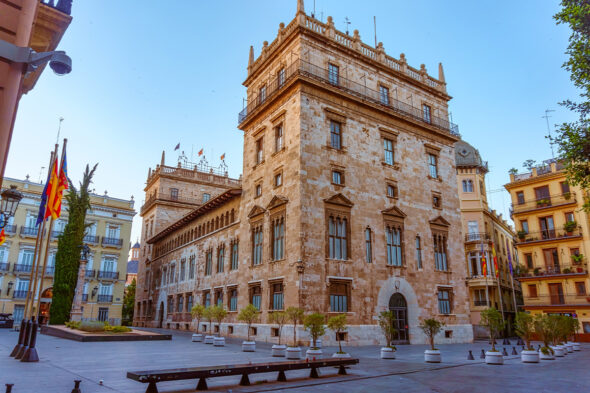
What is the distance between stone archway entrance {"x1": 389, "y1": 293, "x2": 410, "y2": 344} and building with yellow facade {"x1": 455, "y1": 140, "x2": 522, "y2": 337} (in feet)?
51.8

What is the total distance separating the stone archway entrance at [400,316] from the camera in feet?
Answer: 85.7

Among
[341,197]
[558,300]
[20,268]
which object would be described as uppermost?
[341,197]

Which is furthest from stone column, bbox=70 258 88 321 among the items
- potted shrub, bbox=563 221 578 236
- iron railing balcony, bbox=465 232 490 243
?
potted shrub, bbox=563 221 578 236

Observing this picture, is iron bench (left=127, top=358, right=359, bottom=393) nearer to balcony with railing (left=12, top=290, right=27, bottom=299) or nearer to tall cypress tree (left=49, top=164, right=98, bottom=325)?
tall cypress tree (left=49, top=164, right=98, bottom=325)

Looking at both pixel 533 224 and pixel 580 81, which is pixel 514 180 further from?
pixel 580 81

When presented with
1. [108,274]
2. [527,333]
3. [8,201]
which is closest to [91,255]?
[108,274]

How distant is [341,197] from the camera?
25328mm

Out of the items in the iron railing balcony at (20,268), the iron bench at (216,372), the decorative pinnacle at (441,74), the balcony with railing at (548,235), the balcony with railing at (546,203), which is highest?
the decorative pinnacle at (441,74)

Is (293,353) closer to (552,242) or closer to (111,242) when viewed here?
(552,242)

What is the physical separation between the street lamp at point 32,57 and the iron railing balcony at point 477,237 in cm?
4369

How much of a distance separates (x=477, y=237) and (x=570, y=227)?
891 centimetres

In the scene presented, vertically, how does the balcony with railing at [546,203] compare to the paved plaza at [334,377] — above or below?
above

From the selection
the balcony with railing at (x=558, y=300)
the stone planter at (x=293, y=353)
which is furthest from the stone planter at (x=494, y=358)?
the balcony with railing at (x=558, y=300)

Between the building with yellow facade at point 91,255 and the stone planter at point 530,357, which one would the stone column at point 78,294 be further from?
the stone planter at point 530,357
